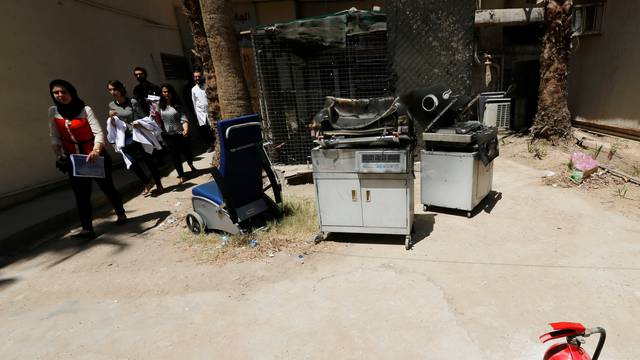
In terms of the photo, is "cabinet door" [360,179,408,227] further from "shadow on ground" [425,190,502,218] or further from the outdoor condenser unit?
the outdoor condenser unit

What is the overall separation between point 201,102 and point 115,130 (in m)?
2.62

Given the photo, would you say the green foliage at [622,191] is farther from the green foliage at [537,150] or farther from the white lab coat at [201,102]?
the white lab coat at [201,102]

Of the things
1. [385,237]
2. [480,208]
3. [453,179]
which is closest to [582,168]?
[480,208]

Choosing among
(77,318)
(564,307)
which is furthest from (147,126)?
(564,307)

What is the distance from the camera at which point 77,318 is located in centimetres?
298

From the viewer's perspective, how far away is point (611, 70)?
7.85 m

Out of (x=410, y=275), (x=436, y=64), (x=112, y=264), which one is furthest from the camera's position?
(x=436, y=64)

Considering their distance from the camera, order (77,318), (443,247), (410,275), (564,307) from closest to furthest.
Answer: (564,307) < (77,318) < (410,275) < (443,247)

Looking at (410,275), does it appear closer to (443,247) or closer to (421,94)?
(443,247)

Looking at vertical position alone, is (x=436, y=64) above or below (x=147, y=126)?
above

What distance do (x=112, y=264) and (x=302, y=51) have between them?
4.49 m

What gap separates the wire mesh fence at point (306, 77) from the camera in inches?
247

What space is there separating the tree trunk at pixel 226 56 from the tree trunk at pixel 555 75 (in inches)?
215

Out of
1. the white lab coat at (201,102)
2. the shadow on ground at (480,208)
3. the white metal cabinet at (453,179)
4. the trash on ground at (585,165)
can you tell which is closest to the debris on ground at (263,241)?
the white metal cabinet at (453,179)
